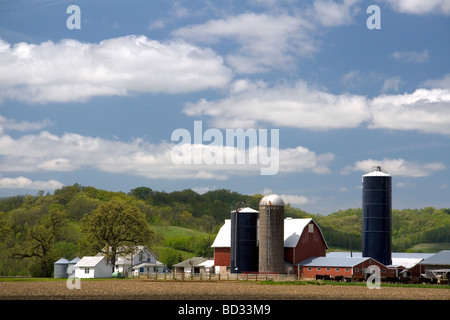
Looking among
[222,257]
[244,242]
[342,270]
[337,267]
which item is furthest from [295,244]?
[222,257]

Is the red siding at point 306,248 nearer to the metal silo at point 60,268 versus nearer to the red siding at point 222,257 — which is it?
the red siding at point 222,257

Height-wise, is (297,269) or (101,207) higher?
(101,207)

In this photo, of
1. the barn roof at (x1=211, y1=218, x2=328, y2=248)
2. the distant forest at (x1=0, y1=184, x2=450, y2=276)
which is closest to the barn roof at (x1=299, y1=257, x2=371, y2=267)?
the barn roof at (x1=211, y1=218, x2=328, y2=248)

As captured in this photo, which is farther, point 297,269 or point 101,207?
point 101,207

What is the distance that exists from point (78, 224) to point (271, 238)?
248 ft

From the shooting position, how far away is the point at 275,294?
4066 cm

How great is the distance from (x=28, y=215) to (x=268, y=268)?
243 feet

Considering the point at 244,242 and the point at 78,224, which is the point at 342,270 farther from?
the point at 78,224

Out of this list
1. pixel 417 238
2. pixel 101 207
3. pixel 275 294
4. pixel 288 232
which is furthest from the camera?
pixel 417 238

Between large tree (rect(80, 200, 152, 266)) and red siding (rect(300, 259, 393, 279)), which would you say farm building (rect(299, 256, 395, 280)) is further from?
large tree (rect(80, 200, 152, 266))
